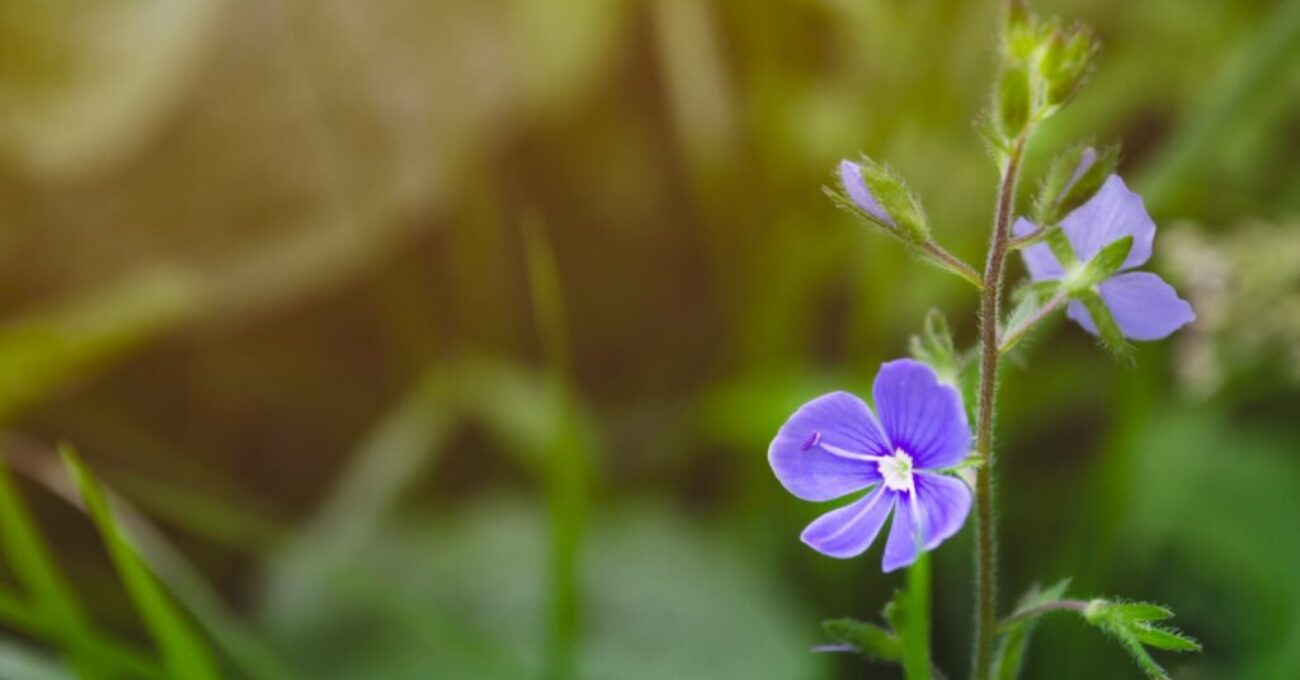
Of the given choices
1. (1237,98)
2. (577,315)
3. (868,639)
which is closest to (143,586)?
(868,639)

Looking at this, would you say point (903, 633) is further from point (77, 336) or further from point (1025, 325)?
point (77, 336)

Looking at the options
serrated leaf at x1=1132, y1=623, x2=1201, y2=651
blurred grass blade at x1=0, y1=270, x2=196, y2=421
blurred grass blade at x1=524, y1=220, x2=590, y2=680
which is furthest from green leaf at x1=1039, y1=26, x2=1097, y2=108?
blurred grass blade at x1=0, y1=270, x2=196, y2=421

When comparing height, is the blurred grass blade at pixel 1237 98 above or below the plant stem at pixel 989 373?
above

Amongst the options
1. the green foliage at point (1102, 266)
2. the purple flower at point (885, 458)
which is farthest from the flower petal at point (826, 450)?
the green foliage at point (1102, 266)

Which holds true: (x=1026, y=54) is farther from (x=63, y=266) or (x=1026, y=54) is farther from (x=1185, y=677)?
(x=63, y=266)

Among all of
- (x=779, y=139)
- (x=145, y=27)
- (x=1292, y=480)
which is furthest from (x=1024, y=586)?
(x=145, y=27)

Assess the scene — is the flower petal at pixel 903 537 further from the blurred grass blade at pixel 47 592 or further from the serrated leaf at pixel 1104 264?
the blurred grass blade at pixel 47 592
